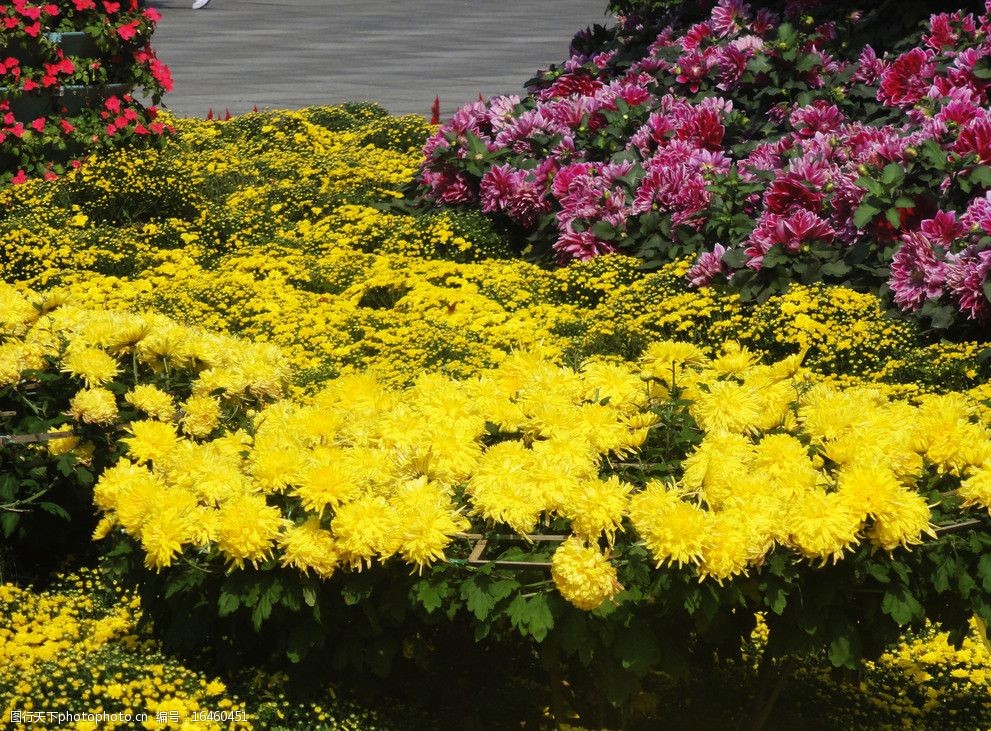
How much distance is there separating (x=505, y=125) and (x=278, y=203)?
4.70ft

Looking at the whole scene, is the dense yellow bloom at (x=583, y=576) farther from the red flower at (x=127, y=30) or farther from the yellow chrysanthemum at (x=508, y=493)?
the red flower at (x=127, y=30)

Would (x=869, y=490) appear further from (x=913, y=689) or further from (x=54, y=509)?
(x=54, y=509)

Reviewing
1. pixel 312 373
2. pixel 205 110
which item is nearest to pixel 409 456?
pixel 312 373

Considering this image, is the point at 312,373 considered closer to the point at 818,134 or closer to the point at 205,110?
the point at 818,134

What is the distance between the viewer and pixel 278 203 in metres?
8.48

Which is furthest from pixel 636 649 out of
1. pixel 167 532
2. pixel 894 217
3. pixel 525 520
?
pixel 894 217

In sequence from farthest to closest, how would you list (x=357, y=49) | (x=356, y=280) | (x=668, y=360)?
(x=357, y=49) < (x=356, y=280) < (x=668, y=360)

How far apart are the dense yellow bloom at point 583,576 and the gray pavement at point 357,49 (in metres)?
12.1

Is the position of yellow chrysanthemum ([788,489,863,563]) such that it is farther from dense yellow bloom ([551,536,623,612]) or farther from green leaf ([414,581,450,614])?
green leaf ([414,581,450,614])

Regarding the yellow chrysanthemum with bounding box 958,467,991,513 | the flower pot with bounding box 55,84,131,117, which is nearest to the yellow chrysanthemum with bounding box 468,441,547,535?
the yellow chrysanthemum with bounding box 958,467,991,513

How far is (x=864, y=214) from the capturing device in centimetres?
618

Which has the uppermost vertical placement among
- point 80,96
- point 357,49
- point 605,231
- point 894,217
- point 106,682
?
point 80,96

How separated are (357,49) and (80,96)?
11321 millimetres

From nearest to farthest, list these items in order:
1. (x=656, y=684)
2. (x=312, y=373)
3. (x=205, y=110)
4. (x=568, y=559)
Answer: (x=568, y=559) < (x=656, y=684) < (x=312, y=373) < (x=205, y=110)
